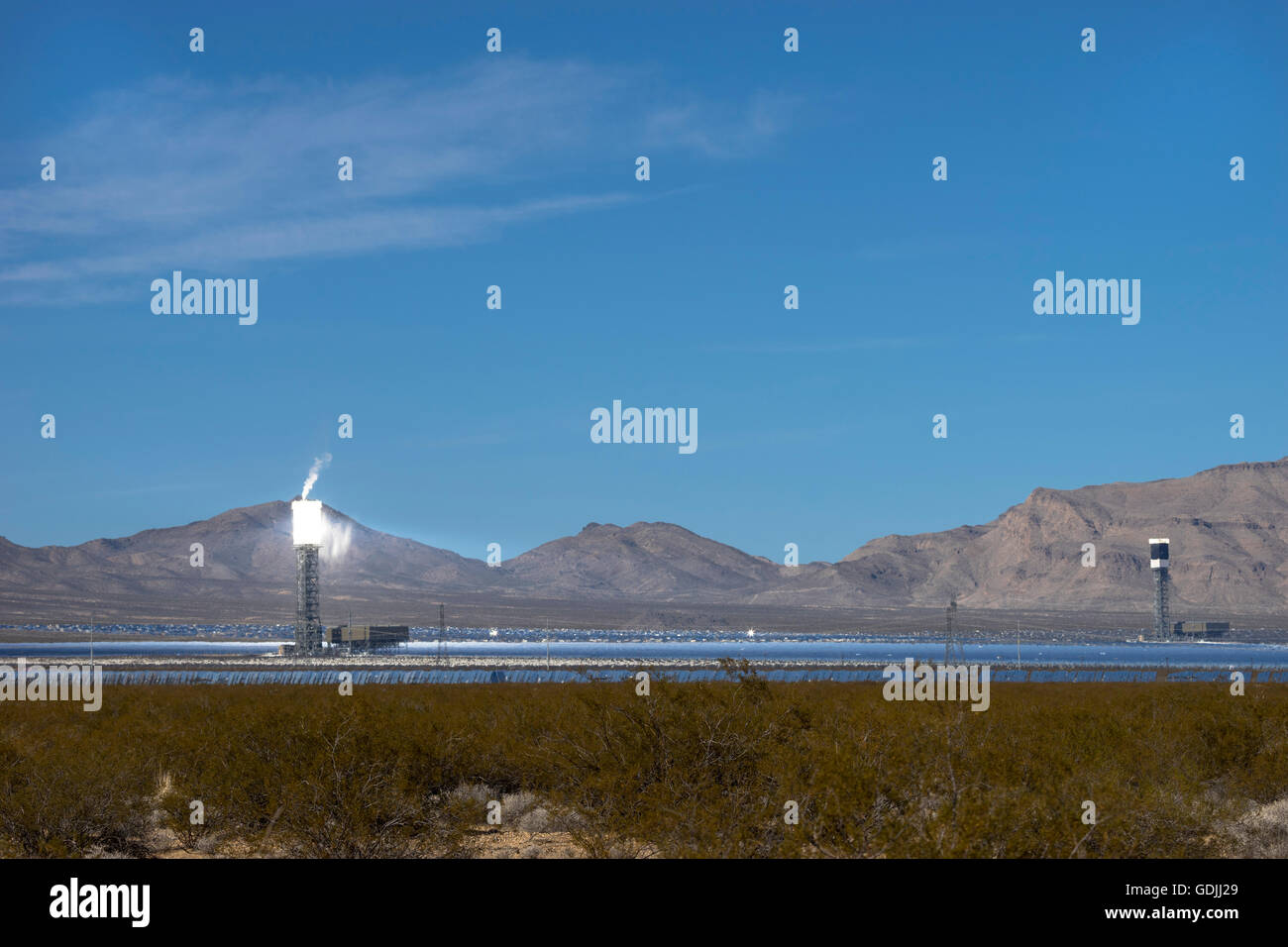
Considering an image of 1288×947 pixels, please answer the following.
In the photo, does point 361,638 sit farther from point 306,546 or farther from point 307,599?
point 306,546

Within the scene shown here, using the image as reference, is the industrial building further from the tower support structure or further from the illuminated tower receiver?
the illuminated tower receiver

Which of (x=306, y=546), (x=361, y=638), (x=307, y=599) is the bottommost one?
(x=361, y=638)

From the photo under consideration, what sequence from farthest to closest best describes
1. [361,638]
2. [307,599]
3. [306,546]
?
[361,638], [307,599], [306,546]

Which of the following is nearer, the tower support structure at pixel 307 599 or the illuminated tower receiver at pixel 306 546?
the illuminated tower receiver at pixel 306 546

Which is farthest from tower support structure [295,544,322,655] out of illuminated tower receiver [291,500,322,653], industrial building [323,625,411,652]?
industrial building [323,625,411,652]

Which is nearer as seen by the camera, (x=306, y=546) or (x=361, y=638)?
(x=306, y=546)

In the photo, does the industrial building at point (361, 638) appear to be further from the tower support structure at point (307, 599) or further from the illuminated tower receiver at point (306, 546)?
the illuminated tower receiver at point (306, 546)

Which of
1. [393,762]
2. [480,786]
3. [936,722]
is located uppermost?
[936,722]

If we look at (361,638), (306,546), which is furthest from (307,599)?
(361,638)

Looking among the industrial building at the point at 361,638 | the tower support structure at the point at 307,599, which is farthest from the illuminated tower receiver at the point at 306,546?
the industrial building at the point at 361,638
